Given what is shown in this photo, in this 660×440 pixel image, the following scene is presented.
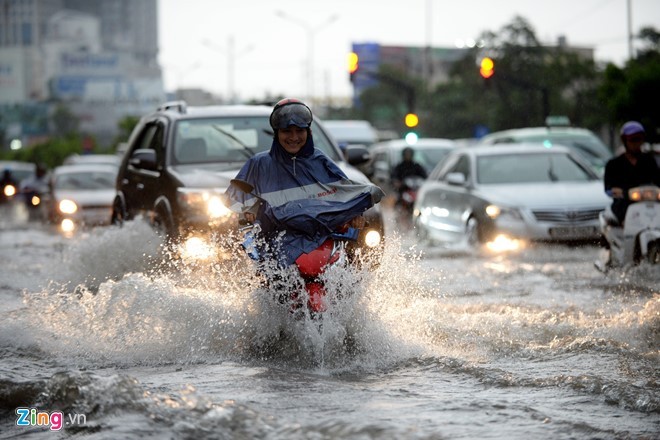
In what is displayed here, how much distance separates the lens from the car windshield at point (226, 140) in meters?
11.8

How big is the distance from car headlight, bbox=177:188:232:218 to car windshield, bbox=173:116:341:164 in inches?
35.2

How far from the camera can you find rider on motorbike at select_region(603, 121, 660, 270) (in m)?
12.5

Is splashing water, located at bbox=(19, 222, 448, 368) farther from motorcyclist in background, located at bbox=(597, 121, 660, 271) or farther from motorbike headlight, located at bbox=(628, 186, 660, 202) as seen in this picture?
motorcyclist in background, located at bbox=(597, 121, 660, 271)

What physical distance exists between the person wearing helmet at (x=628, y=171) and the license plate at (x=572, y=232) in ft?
7.63

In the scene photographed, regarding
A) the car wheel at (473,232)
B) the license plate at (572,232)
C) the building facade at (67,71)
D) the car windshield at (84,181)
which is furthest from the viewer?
the building facade at (67,71)

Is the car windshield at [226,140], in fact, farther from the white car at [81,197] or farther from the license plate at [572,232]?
the white car at [81,197]

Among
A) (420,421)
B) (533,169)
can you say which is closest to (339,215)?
(420,421)

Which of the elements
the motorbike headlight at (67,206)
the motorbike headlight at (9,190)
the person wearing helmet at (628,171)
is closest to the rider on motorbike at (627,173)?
the person wearing helmet at (628,171)

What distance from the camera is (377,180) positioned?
28.9m

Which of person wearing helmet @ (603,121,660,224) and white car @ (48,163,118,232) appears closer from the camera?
person wearing helmet @ (603,121,660,224)

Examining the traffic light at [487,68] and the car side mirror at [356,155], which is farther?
the traffic light at [487,68]

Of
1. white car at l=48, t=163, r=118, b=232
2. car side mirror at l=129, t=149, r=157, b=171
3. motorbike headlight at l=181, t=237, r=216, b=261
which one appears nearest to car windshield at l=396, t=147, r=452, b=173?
white car at l=48, t=163, r=118, b=232

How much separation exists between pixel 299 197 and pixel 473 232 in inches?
338

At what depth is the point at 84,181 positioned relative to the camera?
83.3 ft
